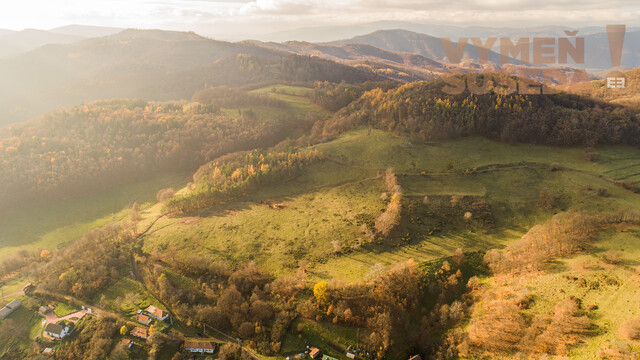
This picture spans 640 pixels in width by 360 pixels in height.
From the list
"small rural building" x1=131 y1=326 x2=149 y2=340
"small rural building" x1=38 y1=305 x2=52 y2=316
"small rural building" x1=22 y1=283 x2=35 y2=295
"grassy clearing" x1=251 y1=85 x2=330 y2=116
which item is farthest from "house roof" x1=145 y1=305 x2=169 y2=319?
"grassy clearing" x1=251 y1=85 x2=330 y2=116

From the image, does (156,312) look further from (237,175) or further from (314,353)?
(237,175)

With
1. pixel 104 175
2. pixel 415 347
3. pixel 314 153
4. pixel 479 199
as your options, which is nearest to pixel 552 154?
pixel 479 199

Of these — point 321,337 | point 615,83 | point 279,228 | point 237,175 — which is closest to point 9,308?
point 279,228

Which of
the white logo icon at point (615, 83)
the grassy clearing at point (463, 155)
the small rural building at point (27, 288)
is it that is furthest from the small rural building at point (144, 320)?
the white logo icon at point (615, 83)

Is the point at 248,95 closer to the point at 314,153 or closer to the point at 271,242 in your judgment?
the point at 314,153

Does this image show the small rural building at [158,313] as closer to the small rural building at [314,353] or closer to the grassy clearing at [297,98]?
the small rural building at [314,353]

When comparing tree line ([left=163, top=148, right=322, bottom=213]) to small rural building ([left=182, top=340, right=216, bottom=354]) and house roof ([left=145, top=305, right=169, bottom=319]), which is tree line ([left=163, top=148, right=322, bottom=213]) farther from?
small rural building ([left=182, top=340, right=216, bottom=354])
